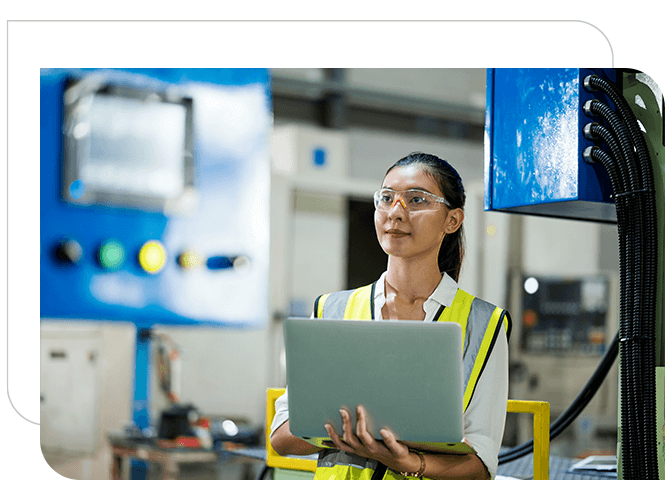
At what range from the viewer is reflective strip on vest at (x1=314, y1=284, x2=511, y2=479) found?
1537 millimetres

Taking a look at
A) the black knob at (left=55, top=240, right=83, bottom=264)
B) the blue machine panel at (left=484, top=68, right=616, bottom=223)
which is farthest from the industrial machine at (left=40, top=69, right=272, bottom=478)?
the blue machine panel at (left=484, top=68, right=616, bottom=223)

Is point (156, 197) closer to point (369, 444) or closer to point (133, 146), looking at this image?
point (133, 146)

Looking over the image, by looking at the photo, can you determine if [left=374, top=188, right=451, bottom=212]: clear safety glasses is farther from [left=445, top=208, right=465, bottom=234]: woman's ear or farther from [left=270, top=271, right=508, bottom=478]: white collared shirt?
[left=270, top=271, right=508, bottom=478]: white collared shirt

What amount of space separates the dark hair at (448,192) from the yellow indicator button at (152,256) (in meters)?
0.62

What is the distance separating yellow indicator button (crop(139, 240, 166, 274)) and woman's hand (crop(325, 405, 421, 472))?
628mm

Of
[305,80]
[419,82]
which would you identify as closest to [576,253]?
[419,82]

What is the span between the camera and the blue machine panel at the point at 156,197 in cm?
166

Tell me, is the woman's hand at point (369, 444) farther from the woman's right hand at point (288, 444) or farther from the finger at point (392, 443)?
the woman's right hand at point (288, 444)

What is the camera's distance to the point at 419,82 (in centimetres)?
418

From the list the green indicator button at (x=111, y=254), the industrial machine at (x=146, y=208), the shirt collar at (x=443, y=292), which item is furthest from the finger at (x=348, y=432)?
the green indicator button at (x=111, y=254)

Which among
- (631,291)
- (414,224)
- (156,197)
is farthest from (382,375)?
(156,197)

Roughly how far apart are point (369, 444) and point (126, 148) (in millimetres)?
885
